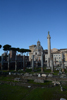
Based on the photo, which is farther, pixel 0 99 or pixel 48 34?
pixel 48 34

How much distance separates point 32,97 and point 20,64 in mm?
28300

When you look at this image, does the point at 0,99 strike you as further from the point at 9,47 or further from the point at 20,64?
the point at 9,47

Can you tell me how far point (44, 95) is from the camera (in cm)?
723

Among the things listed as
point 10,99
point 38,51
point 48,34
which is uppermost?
point 48,34

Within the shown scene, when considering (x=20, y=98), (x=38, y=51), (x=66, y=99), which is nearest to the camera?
(x=66, y=99)

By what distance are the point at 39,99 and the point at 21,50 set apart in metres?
45.6

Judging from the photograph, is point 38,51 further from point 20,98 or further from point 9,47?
point 20,98

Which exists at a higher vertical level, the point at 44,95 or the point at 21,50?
the point at 21,50

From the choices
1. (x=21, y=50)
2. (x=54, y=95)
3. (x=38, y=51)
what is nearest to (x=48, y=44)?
(x=38, y=51)

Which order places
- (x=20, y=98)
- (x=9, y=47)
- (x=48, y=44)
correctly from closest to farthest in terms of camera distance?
1. (x=20, y=98)
2. (x=48, y=44)
3. (x=9, y=47)

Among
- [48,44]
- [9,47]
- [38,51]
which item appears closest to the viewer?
[48,44]

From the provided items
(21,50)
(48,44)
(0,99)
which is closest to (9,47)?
(21,50)

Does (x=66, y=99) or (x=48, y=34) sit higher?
(x=48, y=34)

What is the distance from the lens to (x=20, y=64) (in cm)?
3475
